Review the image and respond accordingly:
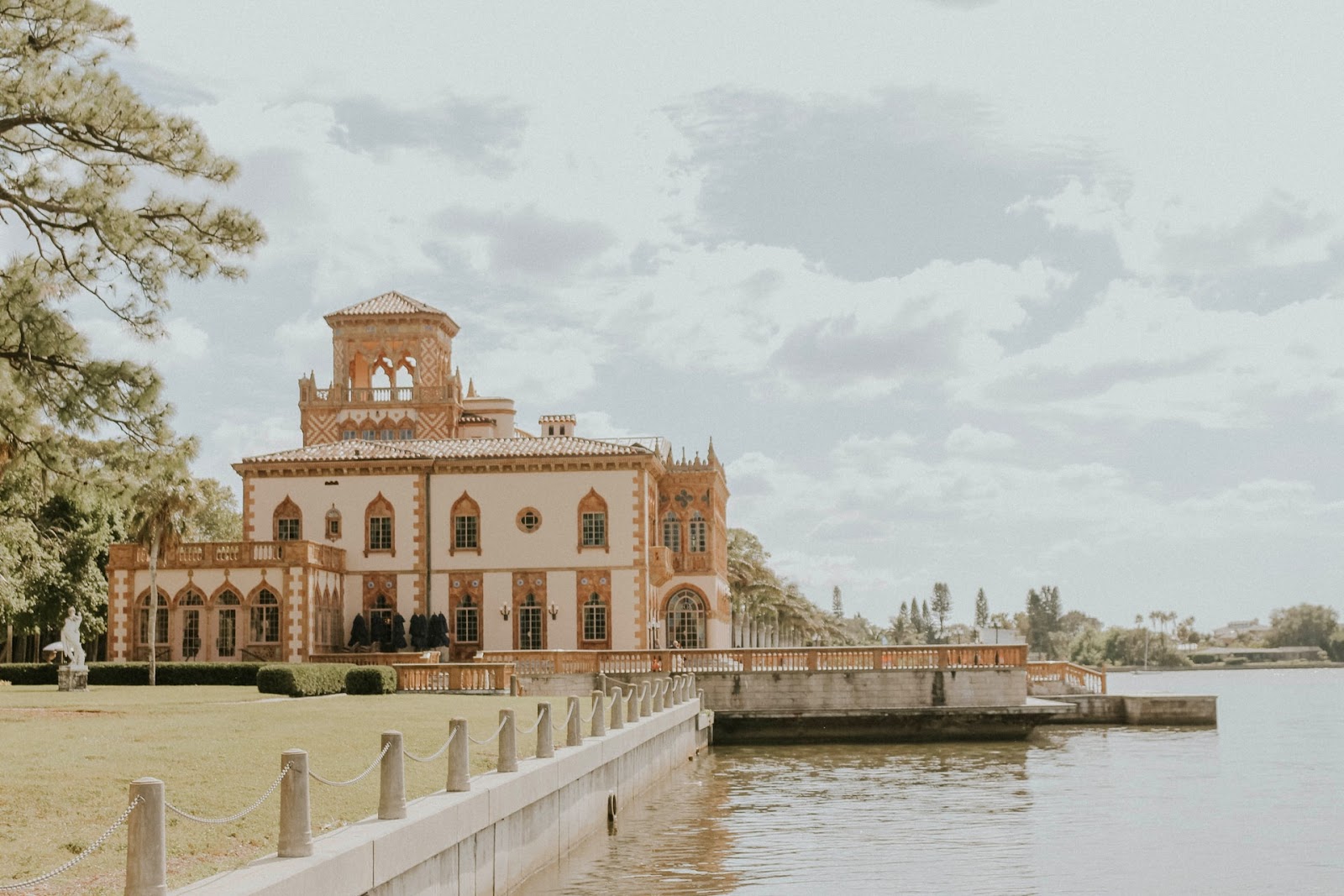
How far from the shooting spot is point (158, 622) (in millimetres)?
52875

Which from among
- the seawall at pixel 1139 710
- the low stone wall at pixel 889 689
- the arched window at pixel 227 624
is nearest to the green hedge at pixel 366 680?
the low stone wall at pixel 889 689

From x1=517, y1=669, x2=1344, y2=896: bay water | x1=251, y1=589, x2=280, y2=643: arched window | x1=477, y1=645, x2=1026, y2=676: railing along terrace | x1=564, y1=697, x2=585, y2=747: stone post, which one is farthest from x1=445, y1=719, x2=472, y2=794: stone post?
x1=251, y1=589, x2=280, y2=643: arched window

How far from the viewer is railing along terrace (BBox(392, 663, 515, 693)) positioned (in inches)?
1725

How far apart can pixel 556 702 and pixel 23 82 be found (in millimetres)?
20893

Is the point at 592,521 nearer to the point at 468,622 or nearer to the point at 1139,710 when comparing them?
the point at 468,622

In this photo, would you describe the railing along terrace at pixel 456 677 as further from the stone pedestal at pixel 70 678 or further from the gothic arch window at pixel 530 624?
the gothic arch window at pixel 530 624

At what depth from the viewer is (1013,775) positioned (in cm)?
3475

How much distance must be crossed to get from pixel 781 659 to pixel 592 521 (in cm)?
1368

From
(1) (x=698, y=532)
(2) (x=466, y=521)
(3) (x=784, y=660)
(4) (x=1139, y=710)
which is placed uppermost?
(2) (x=466, y=521)

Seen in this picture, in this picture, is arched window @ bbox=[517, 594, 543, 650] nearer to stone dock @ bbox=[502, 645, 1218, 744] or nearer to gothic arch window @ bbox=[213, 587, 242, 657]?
stone dock @ bbox=[502, 645, 1218, 744]

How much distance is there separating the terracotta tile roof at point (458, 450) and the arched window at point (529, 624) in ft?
18.6

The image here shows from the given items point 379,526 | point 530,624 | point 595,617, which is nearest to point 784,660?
point 595,617

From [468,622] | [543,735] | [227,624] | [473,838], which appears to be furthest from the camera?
[468,622]

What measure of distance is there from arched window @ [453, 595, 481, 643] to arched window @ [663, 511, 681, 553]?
9283mm
